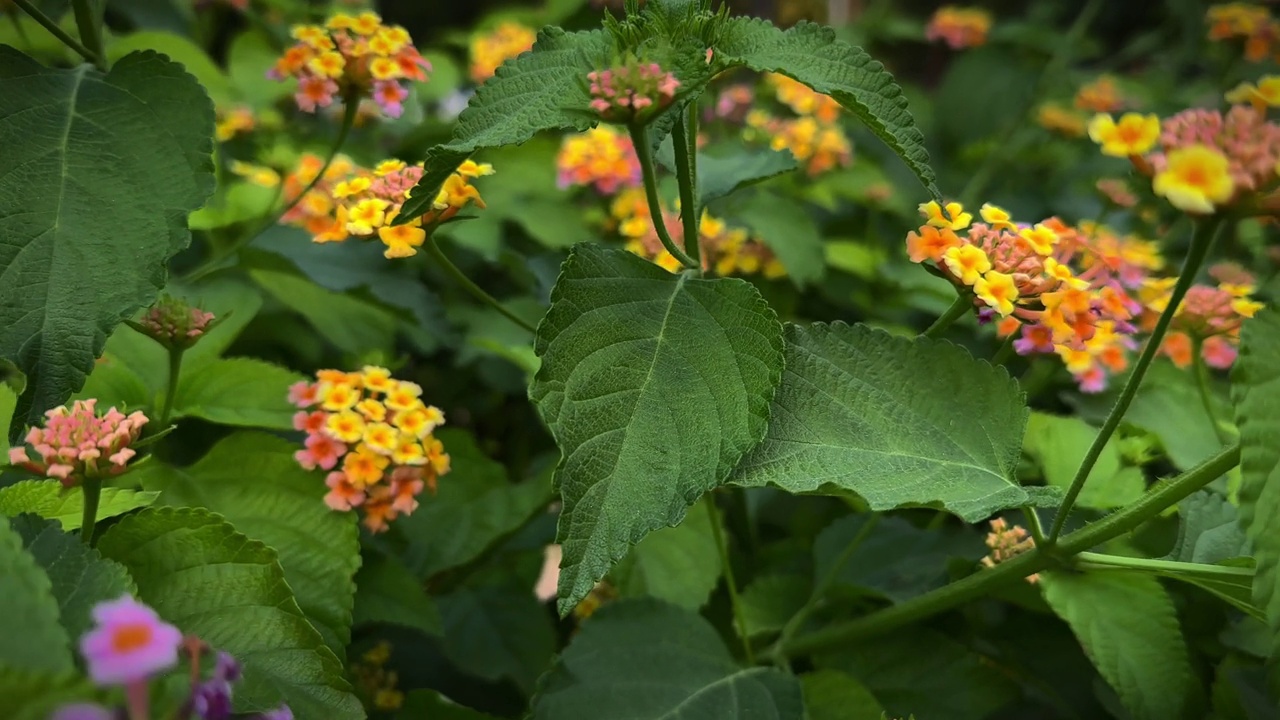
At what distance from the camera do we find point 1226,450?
443mm

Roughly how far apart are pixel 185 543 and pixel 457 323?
0.47 m

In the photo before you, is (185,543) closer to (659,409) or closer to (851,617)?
(659,409)

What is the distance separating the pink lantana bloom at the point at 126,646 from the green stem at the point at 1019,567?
430 mm

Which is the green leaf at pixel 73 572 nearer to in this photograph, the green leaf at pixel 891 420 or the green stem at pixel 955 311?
the green leaf at pixel 891 420

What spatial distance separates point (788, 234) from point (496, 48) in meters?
0.48

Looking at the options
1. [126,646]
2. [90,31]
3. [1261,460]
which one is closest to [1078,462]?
[1261,460]

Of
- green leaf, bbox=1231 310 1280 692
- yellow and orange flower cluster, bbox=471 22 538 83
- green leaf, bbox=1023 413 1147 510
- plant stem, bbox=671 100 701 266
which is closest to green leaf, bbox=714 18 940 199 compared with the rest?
plant stem, bbox=671 100 701 266

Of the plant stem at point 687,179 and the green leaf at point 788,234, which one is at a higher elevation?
the plant stem at point 687,179

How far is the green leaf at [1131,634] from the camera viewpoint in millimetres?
523

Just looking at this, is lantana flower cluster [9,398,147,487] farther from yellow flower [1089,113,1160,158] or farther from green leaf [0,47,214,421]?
yellow flower [1089,113,1160,158]

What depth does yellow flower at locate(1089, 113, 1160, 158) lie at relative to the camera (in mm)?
396

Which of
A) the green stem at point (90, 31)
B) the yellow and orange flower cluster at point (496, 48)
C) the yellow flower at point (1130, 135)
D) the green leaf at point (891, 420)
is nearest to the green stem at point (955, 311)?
the green leaf at point (891, 420)

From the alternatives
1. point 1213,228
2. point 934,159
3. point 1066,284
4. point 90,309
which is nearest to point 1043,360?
point 1066,284

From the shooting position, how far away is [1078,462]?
64 centimetres
